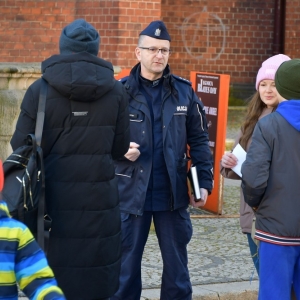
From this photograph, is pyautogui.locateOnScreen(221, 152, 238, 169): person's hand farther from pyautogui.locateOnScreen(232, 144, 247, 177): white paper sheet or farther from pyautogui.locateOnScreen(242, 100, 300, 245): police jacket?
pyautogui.locateOnScreen(242, 100, 300, 245): police jacket

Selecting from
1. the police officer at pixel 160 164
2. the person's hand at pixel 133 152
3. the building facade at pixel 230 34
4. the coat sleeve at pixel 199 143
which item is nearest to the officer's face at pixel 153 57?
the police officer at pixel 160 164

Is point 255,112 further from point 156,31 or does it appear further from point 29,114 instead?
point 29,114

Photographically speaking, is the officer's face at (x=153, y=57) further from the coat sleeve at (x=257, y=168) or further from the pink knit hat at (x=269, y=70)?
the coat sleeve at (x=257, y=168)

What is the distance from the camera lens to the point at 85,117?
410 centimetres

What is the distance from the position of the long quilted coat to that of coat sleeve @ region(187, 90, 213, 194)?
1.02 m

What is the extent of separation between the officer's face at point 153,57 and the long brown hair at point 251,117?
59 centimetres

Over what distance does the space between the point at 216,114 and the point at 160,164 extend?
13.0 ft

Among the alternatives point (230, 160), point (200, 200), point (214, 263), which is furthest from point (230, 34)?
point (230, 160)

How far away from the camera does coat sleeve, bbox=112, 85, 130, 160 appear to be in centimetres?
428

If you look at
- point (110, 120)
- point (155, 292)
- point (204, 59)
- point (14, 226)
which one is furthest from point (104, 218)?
point (204, 59)

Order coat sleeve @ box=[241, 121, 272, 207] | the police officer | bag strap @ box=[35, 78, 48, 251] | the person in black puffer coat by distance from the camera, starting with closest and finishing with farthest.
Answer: bag strap @ box=[35, 78, 48, 251] < the person in black puffer coat < coat sleeve @ box=[241, 121, 272, 207] < the police officer

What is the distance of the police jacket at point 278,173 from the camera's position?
13.8 feet

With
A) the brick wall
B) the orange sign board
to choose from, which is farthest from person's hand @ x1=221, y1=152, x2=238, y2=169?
the brick wall

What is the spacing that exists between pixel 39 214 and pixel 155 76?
1473mm
